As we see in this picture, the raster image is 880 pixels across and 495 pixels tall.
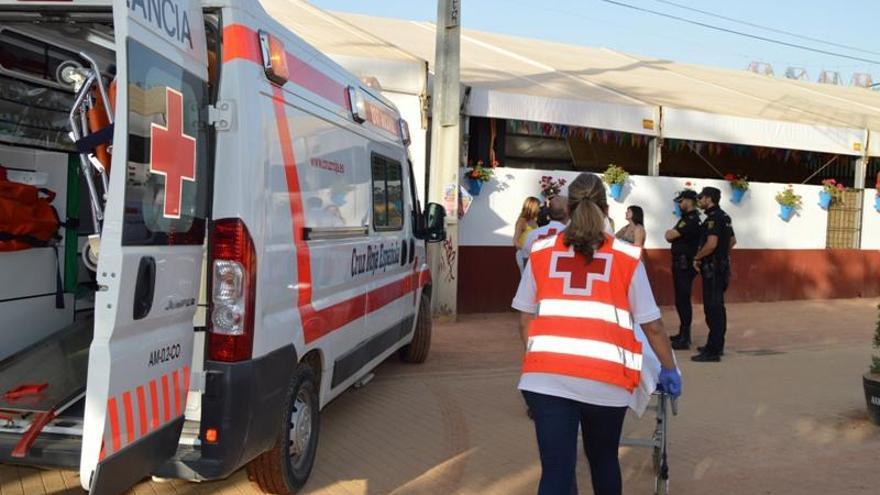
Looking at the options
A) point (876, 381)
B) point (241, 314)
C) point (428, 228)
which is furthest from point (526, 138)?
point (241, 314)

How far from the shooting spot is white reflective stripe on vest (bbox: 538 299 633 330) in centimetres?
319

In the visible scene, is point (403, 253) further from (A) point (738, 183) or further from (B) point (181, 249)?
(A) point (738, 183)

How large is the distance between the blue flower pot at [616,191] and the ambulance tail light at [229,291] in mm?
9743

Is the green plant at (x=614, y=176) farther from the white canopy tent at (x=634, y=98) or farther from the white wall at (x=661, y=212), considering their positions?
the white canopy tent at (x=634, y=98)

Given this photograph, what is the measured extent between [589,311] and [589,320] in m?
→ 0.04

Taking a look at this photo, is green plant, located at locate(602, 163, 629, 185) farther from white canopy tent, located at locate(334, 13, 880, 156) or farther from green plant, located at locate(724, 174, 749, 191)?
green plant, located at locate(724, 174, 749, 191)

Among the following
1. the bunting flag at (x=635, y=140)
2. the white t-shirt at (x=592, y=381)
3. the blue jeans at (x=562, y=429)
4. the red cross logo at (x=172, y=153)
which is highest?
the bunting flag at (x=635, y=140)

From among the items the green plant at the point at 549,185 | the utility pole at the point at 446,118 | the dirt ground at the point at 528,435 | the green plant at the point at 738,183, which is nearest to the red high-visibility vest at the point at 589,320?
the dirt ground at the point at 528,435

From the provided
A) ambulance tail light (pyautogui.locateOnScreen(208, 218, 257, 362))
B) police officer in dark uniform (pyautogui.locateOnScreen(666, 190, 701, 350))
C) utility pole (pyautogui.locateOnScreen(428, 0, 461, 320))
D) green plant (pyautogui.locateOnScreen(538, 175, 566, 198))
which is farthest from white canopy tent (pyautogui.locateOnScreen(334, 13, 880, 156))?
ambulance tail light (pyautogui.locateOnScreen(208, 218, 257, 362))

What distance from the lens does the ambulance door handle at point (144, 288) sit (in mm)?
3135

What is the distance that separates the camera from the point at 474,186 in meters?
11.6

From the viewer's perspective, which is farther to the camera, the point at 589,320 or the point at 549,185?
the point at 549,185

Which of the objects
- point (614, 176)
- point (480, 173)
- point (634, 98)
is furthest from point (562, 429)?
point (634, 98)

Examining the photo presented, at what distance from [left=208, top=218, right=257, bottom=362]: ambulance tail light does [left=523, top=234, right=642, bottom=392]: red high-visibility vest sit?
1306 millimetres
